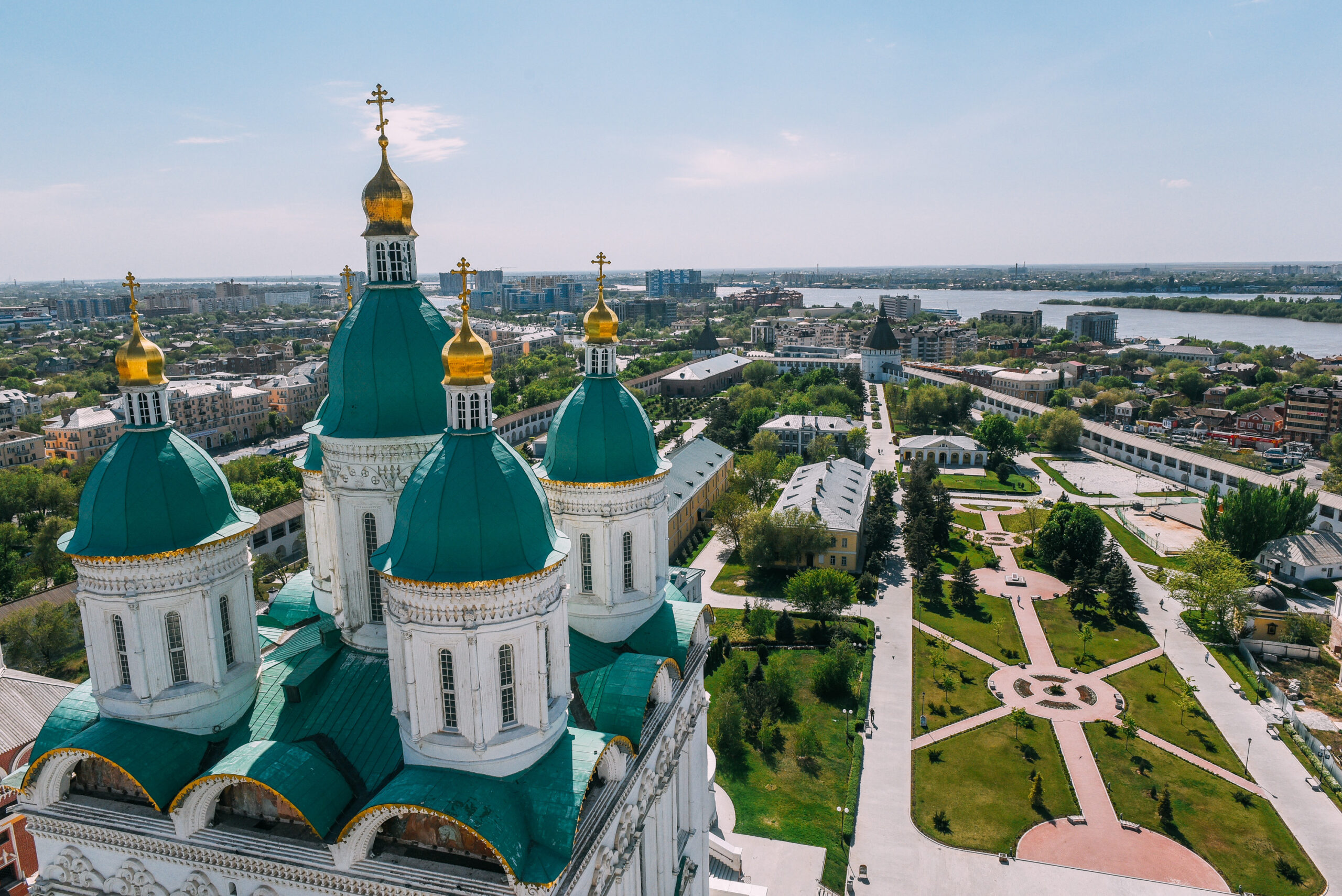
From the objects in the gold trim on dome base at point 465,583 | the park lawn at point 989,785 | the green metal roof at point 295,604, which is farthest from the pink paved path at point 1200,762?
the green metal roof at point 295,604

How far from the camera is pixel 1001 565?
186ft

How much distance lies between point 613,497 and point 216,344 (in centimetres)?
17476

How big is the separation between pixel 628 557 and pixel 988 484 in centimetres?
6227

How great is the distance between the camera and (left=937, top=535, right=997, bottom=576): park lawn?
5631cm

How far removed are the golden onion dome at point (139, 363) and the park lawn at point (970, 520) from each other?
58.2 meters

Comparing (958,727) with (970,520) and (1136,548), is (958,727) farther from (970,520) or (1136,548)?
(970,520)

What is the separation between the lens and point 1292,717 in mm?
36531

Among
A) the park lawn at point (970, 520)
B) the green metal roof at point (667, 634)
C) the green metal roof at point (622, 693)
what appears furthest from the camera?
the park lawn at point (970, 520)

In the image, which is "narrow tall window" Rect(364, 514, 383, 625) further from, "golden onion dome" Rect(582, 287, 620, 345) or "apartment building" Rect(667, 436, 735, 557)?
"apartment building" Rect(667, 436, 735, 557)

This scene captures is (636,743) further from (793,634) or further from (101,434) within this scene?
(101,434)

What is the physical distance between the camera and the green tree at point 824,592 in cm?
4516

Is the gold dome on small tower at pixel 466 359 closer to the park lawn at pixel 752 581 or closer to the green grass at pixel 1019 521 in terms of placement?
the park lawn at pixel 752 581

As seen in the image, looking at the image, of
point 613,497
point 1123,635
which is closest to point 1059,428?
point 1123,635

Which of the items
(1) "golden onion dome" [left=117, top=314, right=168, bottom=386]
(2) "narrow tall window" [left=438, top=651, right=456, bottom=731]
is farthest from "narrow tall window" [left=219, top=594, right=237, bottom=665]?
(2) "narrow tall window" [left=438, top=651, right=456, bottom=731]
